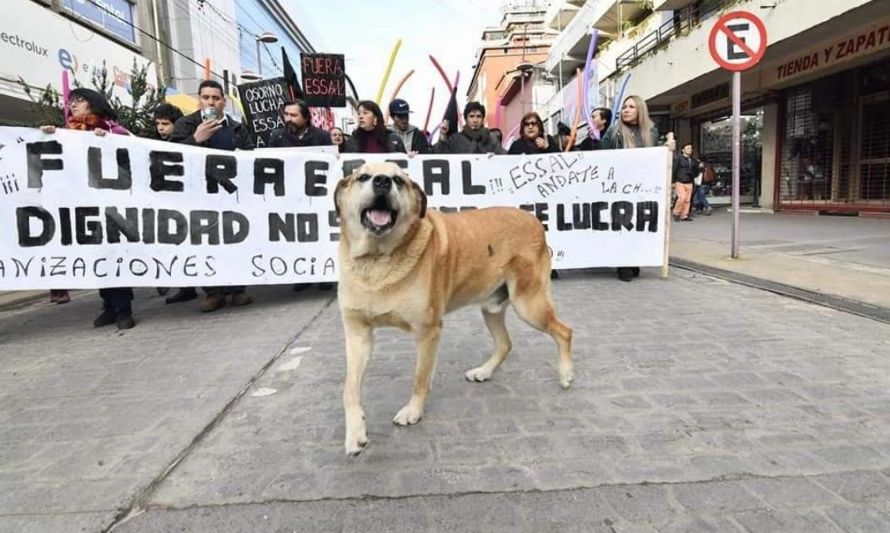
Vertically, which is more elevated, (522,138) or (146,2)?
(146,2)

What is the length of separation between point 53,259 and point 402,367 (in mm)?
3822

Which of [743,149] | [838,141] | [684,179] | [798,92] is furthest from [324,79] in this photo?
[743,149]

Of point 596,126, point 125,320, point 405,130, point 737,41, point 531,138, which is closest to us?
point 125,320

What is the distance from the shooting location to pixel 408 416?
9.38 ft

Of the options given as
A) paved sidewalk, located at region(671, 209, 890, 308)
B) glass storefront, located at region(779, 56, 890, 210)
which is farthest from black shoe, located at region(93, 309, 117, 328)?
glass storefront, located at region(779, 56, 890, 210)

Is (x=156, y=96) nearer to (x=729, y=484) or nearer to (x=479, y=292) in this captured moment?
(x=479, y=292)

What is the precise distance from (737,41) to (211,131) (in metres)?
6.77

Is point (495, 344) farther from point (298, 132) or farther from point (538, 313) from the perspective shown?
point (298, 132)

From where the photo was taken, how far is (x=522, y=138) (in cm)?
743

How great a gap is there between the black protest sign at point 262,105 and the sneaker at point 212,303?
4.68m

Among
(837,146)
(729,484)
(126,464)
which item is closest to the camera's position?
(729,484)

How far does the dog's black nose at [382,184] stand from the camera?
2680mm

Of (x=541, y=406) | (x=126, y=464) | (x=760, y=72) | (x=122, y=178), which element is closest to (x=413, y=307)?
(x=541, y=406)

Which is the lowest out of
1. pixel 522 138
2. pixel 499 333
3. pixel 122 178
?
pixel 499 333
